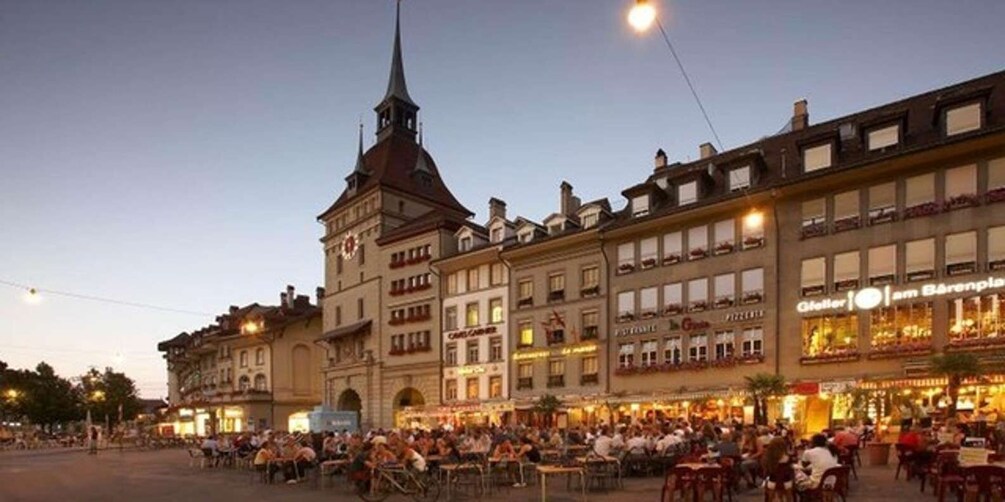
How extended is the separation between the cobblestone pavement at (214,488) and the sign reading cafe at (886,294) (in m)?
11.4

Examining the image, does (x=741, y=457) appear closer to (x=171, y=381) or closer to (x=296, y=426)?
(x=296, y=426)

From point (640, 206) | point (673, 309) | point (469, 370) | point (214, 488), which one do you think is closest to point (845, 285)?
point (673, 309)

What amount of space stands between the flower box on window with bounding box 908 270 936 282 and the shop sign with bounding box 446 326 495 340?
2402 cm

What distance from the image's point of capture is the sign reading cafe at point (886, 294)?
29.0m

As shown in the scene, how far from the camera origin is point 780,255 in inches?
1374

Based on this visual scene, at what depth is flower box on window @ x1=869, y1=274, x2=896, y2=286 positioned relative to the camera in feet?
104

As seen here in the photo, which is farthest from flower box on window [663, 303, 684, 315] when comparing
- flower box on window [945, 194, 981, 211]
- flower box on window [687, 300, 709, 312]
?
flower box on window [945, 194, 981, 211]

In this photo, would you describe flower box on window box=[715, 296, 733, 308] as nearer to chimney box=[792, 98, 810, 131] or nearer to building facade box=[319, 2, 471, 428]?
chimney box=[792, 98, 810, 131]

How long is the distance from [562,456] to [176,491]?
11.1m

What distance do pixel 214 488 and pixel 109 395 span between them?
284 feet

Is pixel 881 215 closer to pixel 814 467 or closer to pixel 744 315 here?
pixel 744 315

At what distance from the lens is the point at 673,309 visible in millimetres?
38844

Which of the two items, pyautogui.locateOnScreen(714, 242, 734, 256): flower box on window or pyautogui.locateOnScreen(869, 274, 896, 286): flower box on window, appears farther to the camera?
pyautogui.locateOnScreen(714, 242, 734, 256): flower box on window

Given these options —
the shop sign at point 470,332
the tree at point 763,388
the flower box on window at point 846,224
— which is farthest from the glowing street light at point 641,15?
the shop sign at point 470,332
